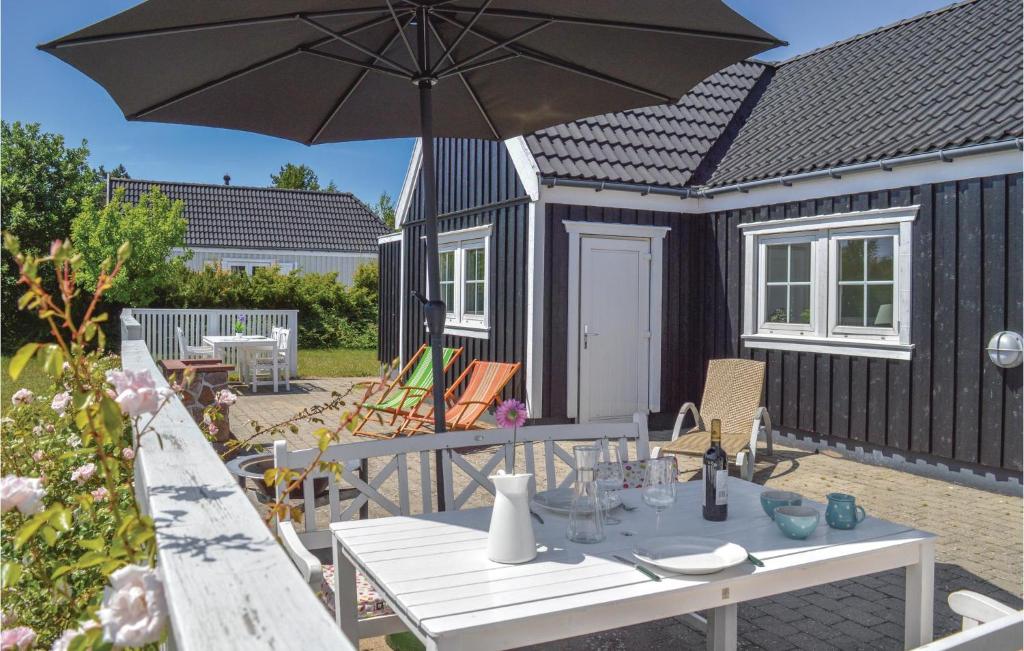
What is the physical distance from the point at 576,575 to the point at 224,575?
4.68 ft

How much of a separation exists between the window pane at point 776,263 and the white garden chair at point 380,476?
5.07m

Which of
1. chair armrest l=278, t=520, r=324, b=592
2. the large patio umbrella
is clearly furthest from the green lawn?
chair armrest l=278, t=520, r=324, b=592

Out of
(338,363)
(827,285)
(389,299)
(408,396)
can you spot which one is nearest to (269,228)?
(338,363)

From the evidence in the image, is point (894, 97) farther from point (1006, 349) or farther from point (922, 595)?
point (922, 595)

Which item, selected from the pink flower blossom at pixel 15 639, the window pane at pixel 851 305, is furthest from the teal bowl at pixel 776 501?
the window pane at pixel 851 305

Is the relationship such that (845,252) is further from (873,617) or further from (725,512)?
(725,512)

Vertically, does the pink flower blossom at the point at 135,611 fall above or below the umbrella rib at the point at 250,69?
below

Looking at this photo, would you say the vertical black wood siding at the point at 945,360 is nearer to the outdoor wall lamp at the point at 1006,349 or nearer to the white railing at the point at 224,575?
the outdoor wall lamp at the point at 1006,349

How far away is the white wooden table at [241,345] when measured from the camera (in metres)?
12.5

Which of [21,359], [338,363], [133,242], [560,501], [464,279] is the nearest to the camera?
[21,359]

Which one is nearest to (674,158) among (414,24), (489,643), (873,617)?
(414,24)

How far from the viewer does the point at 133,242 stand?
60.4ft

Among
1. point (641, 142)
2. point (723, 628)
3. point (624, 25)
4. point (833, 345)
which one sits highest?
point (641, 142)

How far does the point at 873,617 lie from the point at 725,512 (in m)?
1.56
